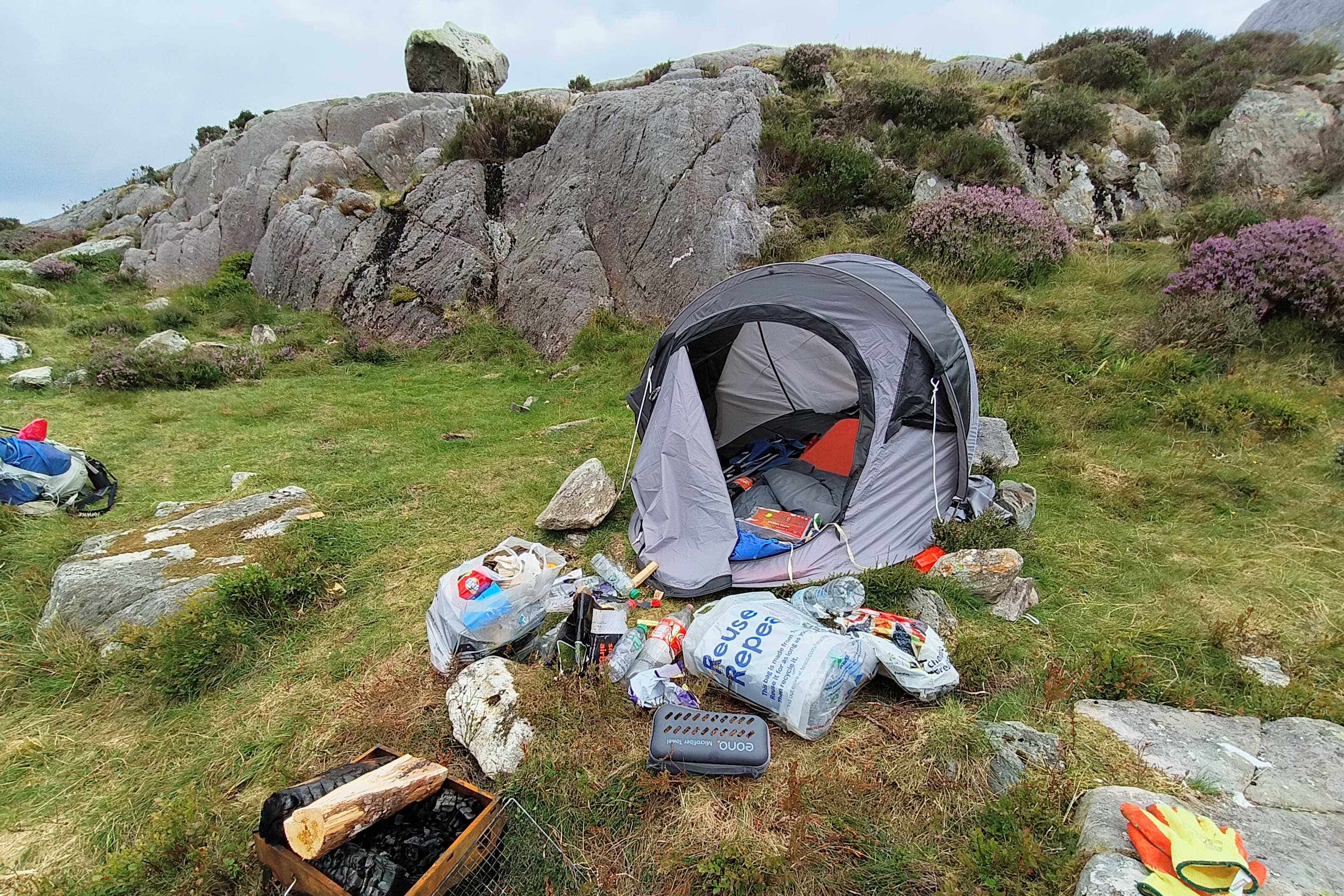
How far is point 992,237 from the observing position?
8.95 m

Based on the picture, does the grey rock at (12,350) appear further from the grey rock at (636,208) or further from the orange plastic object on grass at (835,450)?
the orange plastic object on grass at (835,450)

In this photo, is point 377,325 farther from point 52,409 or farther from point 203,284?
point 203,284

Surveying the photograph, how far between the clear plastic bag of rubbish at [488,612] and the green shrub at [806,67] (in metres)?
13.7

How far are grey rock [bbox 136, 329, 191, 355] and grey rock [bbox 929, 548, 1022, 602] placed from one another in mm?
→ 12310

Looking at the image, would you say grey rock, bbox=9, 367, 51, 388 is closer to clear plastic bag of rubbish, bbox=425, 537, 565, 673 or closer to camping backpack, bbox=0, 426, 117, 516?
camping backpack, bbox=0, 426, 117, 516

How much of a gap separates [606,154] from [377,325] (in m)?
5.89

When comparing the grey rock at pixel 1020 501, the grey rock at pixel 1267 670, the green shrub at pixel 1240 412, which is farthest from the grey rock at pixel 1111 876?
the green shrub at pixel 1240 412

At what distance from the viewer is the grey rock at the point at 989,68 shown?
1443 cm

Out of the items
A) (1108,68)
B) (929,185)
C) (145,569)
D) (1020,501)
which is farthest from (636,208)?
(1108,68)

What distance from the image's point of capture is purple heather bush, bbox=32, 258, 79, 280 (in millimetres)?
15289

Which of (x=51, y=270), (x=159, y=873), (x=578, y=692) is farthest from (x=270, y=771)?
(x=51, y=270)

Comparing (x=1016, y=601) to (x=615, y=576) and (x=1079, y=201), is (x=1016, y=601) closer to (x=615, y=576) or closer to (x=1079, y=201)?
(x=615, y=576)

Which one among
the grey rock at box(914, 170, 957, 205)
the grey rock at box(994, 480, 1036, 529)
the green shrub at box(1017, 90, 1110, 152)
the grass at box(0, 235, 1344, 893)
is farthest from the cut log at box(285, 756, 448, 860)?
the green shrub at box(1017, 90, 1110, 152)

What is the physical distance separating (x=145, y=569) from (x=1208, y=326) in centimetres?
1020
